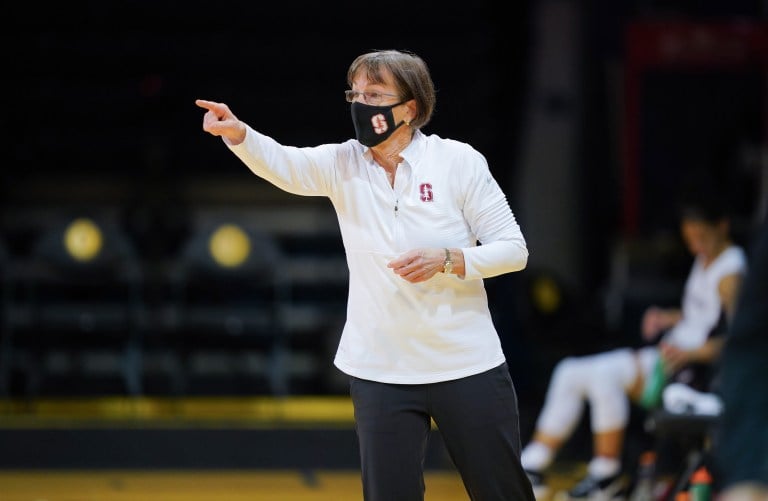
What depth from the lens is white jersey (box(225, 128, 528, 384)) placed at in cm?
342

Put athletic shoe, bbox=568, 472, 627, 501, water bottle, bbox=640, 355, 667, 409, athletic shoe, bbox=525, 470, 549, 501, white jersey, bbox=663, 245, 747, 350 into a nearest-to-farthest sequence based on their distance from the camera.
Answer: water bottle, bbox=640, 355, 667, 409
white jersey, bbox=663, 245, 747, 350
athletic shoe, bbox=568, 472, 627, 501
athletic shoe, bbox=525, 470, 549, 501

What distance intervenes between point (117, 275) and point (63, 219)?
433 millimetres

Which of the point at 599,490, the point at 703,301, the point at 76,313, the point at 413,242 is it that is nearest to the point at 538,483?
the point at 599,490

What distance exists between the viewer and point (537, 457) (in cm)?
611

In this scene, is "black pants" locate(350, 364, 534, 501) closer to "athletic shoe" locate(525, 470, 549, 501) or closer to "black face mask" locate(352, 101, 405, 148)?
"black face mask" locate(352, 101, 405, 148)

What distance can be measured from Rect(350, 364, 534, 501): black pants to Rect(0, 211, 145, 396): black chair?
3.99 metres

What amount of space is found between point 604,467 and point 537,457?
318 millimetres

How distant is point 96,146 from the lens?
320 inches

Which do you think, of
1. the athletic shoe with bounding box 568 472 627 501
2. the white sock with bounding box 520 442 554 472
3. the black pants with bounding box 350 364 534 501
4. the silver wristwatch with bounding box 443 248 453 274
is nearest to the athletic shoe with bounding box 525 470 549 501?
the white sock with bounding box 520 442 554 472

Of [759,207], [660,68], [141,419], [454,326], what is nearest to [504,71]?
[660,68]

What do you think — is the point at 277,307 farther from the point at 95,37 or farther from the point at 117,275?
the point at 95,37

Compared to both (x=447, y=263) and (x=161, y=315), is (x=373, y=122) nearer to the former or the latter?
(x=447, y=263)

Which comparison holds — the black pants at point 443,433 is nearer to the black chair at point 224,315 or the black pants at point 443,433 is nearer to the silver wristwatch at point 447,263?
the silver wristwatch at point 447,263

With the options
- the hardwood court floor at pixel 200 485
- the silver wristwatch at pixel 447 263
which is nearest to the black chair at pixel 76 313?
the hardwood court floor at pixel 200 485
